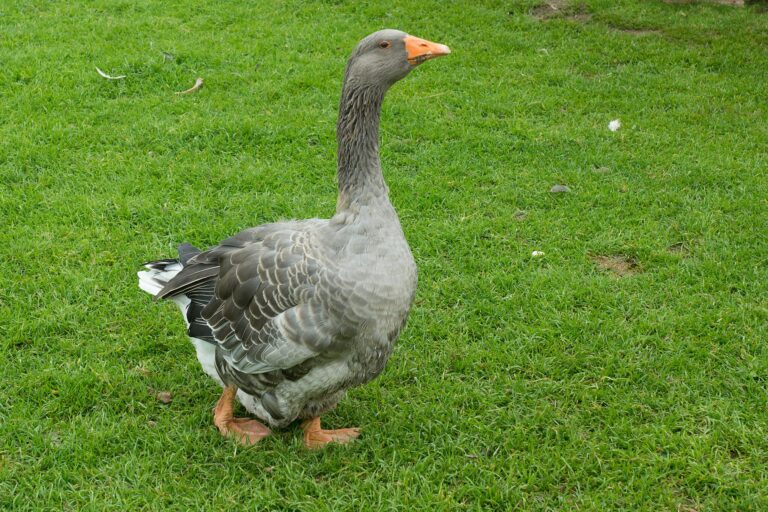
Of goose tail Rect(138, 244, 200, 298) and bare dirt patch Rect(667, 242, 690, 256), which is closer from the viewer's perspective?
goose tail Rect(138, 244, 200, 298)

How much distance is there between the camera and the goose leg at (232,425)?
3.68 meters

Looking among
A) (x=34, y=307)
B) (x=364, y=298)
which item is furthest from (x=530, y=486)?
(x=34, y=307)

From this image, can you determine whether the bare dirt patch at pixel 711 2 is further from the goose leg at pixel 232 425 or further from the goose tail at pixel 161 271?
the goose leg at pixel 232 425

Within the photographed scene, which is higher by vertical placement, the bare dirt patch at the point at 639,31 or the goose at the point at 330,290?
the goose at the point at 330,290

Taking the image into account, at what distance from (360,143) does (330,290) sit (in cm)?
69

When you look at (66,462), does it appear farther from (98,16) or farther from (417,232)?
(98,16)

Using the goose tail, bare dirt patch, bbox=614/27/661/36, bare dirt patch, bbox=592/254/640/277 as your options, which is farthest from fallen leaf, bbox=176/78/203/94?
bare dirt patch, bbox=614/27/661/36

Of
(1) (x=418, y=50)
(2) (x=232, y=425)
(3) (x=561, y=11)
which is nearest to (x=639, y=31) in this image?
(3) (x=561, y=11)

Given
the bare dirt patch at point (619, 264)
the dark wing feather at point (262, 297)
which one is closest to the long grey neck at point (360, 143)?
the dark wing feather at point (262, 297)

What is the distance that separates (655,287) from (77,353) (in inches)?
139

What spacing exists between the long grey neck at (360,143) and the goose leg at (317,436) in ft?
3.52

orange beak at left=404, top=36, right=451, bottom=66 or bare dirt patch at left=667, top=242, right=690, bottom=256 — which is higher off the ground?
orange beak at left=404, top=36, right=451, bottom=66

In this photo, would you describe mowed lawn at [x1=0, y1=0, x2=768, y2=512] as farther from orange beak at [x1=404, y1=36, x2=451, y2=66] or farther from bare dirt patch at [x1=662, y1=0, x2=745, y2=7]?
orange beak at [x1=404, y1=36, x2=451, y2=66]

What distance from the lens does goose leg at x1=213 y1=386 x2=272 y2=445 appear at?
3676 mm
